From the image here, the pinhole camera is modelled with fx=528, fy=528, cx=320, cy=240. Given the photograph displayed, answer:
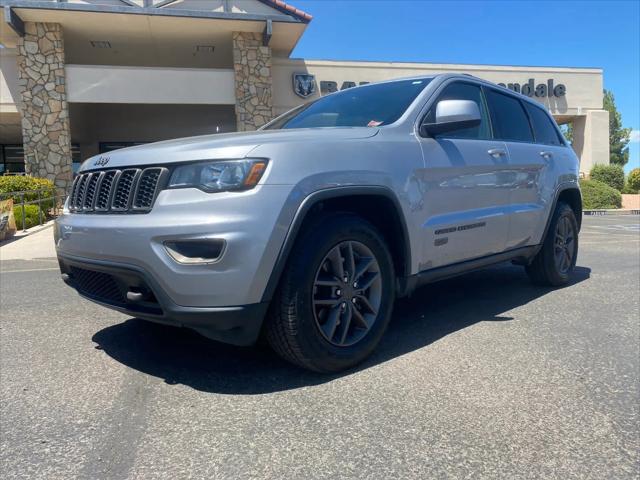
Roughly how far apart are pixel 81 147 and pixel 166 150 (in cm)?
2127

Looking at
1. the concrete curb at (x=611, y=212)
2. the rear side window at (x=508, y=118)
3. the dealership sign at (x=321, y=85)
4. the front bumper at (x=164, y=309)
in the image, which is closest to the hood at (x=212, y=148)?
the front bumper at (x=164, y=309)

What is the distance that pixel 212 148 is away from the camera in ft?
8.71

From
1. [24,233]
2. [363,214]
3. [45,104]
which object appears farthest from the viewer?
[45,104]

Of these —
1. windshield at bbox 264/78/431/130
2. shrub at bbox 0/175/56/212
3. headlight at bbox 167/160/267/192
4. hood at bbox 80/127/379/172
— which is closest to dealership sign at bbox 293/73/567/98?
shrub at bbox 0/175/56/212

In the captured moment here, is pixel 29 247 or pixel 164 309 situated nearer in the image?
pixel 164 309

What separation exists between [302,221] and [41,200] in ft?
37.9

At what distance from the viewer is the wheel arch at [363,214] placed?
2.65m

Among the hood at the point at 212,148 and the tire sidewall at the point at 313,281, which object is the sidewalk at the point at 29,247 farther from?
the tire sidewall at the point at 313,281

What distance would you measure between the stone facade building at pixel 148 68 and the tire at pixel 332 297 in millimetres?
12206

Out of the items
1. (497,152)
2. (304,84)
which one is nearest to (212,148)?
(497,152)

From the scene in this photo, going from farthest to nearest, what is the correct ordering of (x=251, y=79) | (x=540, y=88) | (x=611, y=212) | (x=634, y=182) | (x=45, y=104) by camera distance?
(x=634, y=182) → (x=540, y=88) → (x=611, y=212) → (x=251, y=79) → (x=45, y=104)

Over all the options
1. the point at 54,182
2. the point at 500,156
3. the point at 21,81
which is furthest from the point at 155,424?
the point at 21,81

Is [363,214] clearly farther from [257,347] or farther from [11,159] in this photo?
[11,159]

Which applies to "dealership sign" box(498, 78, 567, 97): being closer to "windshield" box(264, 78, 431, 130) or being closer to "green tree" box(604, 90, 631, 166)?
"windshield" box(264, 78, 431, 130)
